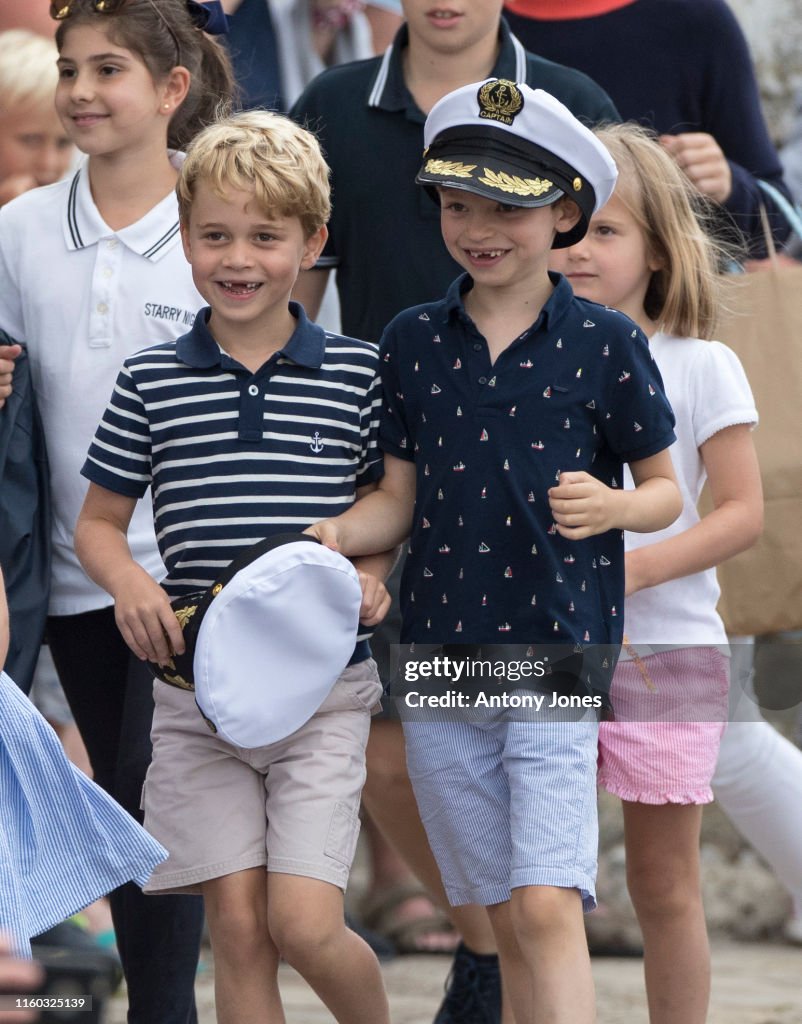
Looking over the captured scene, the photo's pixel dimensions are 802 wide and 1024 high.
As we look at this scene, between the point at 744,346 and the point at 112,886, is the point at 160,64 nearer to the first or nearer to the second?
the point at 744,346

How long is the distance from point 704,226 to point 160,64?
122 centimetres

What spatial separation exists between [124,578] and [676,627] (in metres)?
1.03

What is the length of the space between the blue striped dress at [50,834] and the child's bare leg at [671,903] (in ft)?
3.09

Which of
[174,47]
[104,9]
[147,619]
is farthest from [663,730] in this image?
[104,9]

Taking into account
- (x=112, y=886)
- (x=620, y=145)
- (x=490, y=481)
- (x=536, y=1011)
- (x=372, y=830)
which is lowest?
(x=372, y=830)

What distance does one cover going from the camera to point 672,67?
13.1ft

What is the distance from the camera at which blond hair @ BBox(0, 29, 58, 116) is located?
4336mm

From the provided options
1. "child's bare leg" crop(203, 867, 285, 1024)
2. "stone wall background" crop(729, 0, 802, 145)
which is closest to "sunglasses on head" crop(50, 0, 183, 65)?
"child's bare leg" crop(203, 867, 285, 1024)

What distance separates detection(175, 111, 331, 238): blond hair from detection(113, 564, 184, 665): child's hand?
624 mm

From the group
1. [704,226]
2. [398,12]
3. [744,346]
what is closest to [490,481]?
[744,346]

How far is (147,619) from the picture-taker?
9.47ft

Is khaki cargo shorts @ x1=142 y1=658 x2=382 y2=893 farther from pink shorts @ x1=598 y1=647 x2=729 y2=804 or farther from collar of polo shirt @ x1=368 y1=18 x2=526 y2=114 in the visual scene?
collar of polo shirt @ x1=368 y1=18 x2=526 y2=114

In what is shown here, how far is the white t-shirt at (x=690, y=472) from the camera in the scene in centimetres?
335

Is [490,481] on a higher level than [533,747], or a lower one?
higher
